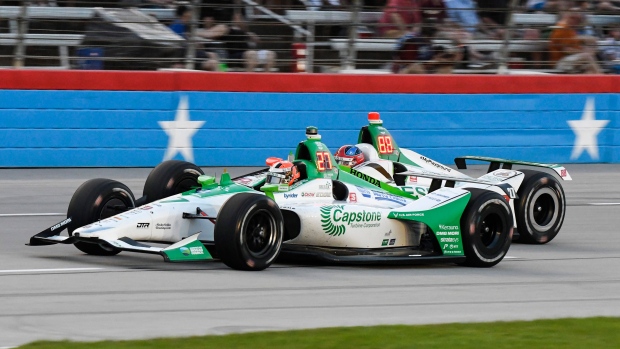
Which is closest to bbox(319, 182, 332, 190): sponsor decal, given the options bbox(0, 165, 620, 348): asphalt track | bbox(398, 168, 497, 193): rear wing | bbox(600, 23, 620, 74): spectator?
bbox(0, 165, 620, 348): asphalt track

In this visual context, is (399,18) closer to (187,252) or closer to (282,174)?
(282,174)

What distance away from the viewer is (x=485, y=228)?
9156 millimetres

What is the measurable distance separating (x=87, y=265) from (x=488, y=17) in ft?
31.8

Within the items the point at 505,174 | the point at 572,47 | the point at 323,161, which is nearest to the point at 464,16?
the point at 572,47

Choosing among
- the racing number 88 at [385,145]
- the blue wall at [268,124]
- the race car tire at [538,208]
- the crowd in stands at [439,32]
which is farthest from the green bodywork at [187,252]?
the crowd in stands at [439,32]

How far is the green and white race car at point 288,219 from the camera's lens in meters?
8.09

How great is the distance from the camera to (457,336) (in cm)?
625

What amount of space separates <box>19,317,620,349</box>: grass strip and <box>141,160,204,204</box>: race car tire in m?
3.46

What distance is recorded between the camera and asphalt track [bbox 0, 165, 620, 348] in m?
6.59

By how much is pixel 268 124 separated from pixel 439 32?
290cm

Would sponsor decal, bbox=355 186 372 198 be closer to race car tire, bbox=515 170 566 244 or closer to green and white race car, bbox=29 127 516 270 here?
green and white race car, bbox=29 127 516 270

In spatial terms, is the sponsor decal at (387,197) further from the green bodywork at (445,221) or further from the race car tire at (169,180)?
the race car tire at (169,180)

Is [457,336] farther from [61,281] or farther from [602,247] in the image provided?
[602,247]

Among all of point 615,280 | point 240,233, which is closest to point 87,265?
point 240,233
